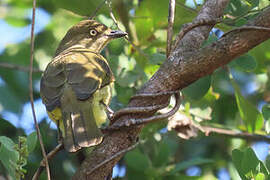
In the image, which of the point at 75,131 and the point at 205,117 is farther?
the point at 205,117

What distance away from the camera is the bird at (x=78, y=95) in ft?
9.74

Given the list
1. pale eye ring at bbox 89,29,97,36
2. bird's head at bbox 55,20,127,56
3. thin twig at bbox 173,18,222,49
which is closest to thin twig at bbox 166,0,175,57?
thin twig at bbox 173,18,222,49

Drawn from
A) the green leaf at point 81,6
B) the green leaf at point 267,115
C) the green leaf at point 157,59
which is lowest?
the green leaf at point 267,115

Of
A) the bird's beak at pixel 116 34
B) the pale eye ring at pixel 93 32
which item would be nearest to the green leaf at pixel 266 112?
the bird's beak at pixel 116 34

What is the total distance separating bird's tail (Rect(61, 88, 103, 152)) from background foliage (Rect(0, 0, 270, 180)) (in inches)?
9.0

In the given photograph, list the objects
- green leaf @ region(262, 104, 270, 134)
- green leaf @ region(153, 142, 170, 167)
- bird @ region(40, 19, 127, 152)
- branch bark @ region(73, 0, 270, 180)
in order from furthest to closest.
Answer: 1. green leaf @ region(153, 142, 170, 167)
2. green leaf @ region(262, 104, 270, 134)
3. bird @ region(40, 19, 127, 152)
4. branch bark @ region(73, 0, 270, 180)

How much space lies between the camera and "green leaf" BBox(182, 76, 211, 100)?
3.52 meters

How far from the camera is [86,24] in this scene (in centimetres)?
453

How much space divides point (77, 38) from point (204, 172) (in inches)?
→ 70.5

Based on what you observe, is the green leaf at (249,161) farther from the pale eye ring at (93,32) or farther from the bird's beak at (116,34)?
the pale eye ring at (93,32)

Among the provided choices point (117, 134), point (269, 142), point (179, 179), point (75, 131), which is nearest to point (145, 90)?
point (117, 134)

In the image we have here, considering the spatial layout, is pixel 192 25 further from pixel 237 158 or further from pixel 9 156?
pixel 9 156

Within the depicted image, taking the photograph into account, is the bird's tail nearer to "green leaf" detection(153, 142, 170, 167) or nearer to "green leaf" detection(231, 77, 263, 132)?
"green leaf" detection(153, 142, 170, 167)

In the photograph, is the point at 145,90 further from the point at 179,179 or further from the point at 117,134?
the point at 179,179
